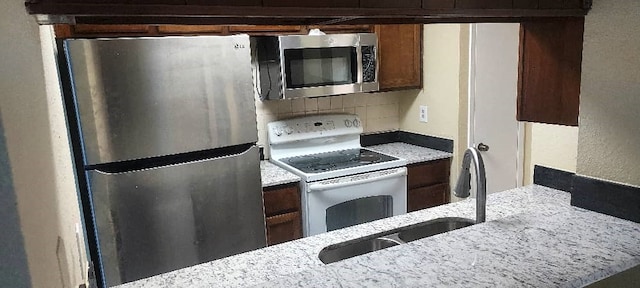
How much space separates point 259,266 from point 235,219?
3.49 feet

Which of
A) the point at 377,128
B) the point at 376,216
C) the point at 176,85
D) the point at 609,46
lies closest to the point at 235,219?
the point at 176,85

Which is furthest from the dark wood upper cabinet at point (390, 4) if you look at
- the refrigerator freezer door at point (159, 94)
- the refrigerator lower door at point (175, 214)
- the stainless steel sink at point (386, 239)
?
the refrigerator lower door at point (175, 214)

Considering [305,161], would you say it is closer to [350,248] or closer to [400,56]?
[400,56]

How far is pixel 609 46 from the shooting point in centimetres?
140

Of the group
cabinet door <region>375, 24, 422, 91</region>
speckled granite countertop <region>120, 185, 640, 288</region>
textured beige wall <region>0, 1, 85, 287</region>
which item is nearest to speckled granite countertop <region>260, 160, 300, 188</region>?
cabinet door <region>375, 24, 422, 91</region>

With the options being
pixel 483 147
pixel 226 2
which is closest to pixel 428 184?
pixel 483 147

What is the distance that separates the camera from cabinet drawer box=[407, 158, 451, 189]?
10.2 ft

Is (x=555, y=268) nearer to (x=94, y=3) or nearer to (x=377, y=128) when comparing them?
(x=94, y=3)

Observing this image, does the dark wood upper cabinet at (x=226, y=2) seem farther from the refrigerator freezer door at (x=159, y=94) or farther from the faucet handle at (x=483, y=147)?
the faucet handle at (x=483, y=147)

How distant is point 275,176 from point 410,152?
1.07 meters

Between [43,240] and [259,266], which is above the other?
[43,240]

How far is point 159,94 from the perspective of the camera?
7.01 ft

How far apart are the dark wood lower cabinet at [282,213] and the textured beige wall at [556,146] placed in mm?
1332

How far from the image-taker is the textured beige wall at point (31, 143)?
25.4 inches
